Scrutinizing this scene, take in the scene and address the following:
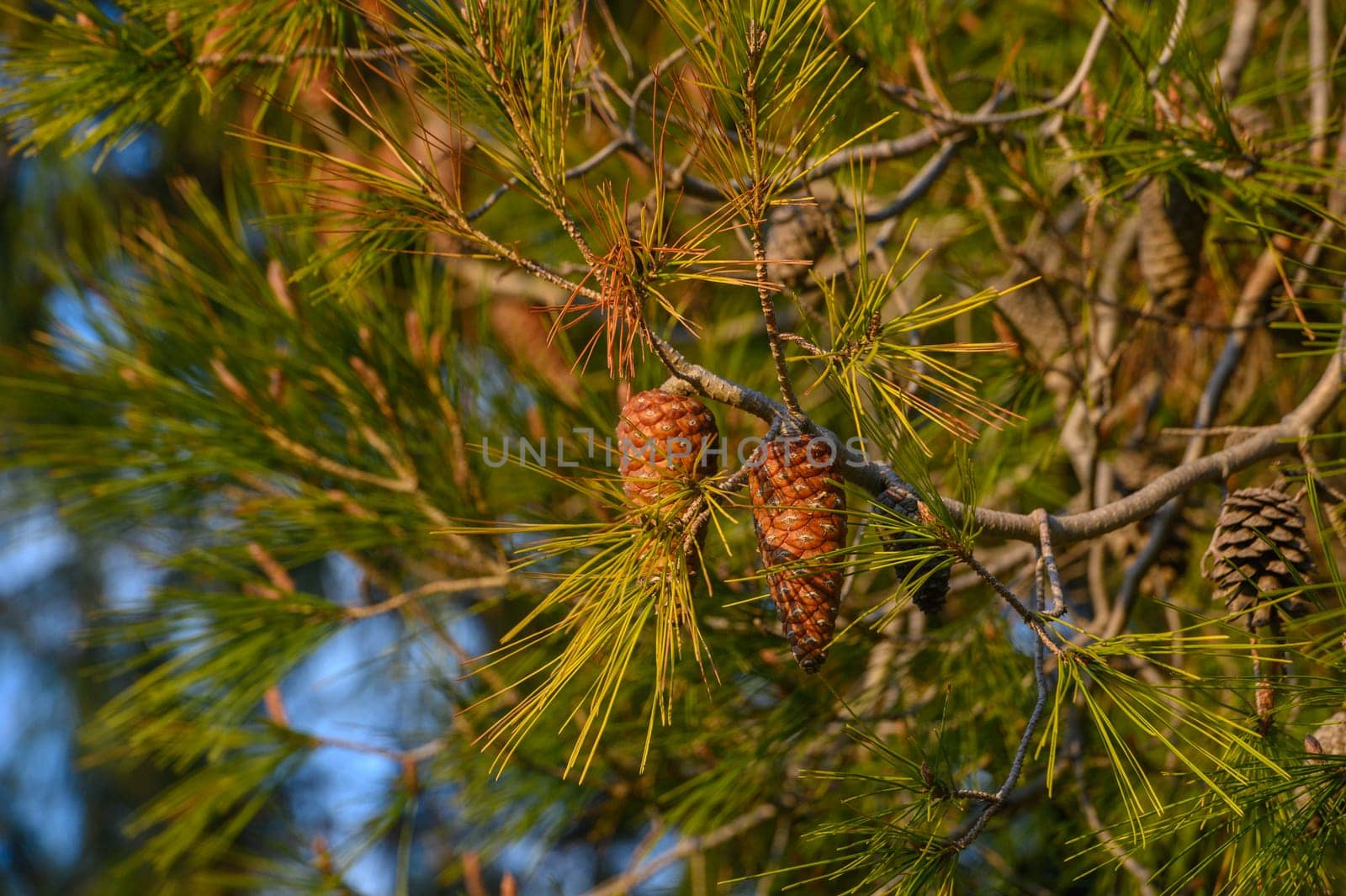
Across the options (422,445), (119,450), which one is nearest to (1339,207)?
(422,445)

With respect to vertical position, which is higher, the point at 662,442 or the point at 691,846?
the point at 662,442

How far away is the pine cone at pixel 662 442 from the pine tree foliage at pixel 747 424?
0.07 feet

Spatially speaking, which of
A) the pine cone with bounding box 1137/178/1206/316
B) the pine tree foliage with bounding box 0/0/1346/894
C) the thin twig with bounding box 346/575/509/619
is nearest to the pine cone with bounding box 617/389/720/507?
the pine tree foliage with bounding box 0/0/1346/894

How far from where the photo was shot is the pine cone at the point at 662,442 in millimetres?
756

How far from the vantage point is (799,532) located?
0.75 metres

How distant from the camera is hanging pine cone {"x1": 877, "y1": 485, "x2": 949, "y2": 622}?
0.78 metres

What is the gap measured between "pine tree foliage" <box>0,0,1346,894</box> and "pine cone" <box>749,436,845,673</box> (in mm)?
18

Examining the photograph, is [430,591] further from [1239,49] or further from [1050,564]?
[1239,49]

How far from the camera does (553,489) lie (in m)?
1.45

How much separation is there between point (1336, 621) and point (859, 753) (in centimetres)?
58

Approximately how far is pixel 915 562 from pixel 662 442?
22 centimetres

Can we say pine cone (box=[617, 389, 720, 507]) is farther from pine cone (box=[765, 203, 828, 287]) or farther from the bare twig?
the bare twig

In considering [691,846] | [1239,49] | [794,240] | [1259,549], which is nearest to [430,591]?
[691,846]

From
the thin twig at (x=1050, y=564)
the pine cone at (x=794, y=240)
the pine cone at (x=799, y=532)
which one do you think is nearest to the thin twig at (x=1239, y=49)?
the pine cone at (x=794, y=240)
